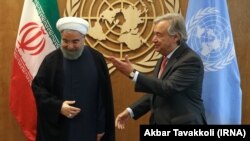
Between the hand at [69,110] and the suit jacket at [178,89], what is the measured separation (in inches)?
17.1

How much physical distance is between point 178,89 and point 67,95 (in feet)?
2.57

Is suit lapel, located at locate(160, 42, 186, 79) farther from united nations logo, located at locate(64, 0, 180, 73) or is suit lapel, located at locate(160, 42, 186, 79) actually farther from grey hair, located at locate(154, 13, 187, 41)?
united nations logo, located at locate(64, 0, 180, 73)

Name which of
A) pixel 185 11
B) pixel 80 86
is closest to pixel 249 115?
pixel 185 11

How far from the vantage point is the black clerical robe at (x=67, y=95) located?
2506 mm

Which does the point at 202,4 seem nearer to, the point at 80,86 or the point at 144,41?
the point at 144,41

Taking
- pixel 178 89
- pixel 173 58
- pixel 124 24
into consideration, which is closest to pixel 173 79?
pixel 178 89

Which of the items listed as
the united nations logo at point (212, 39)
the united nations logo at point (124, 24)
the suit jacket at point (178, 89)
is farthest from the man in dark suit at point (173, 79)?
the united nations logo at point (124, 24)

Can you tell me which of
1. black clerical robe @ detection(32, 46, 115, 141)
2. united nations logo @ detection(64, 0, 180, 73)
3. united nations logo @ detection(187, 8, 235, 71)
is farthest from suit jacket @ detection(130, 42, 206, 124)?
united nations logo @ detection(64, 0, 180, 73)

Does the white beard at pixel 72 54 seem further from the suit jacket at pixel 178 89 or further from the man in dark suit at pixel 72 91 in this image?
the suit jacket at pixel 178 89

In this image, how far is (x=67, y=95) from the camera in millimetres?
2510

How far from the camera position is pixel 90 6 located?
133 inches

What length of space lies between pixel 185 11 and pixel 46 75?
1.46 meters
